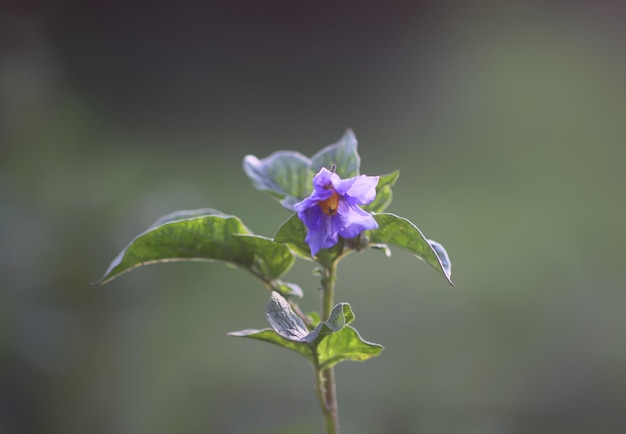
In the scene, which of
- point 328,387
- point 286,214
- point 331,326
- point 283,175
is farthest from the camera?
point 286,214

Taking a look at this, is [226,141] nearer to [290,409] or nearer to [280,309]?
[290,409]

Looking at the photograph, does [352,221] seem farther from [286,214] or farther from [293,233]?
[286,214]

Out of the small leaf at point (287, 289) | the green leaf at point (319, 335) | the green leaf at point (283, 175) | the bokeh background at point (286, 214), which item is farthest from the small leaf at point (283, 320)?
the bokeh background at point (286, 214)

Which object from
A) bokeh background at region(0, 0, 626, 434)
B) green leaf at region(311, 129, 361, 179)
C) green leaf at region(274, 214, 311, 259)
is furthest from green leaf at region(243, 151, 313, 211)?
bokeh background at region(0, 0, 626, 434)

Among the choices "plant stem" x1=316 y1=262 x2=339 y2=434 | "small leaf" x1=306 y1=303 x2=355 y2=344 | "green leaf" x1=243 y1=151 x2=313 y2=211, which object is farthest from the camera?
"green leaf" x1=243 y1=151 x2=313 y2=211

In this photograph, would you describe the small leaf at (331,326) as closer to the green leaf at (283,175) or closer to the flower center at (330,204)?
the flower center at (330,204)

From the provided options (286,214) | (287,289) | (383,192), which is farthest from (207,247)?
(286,214)

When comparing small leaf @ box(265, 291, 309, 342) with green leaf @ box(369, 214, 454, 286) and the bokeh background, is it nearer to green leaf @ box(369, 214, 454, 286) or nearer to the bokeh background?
green leaf @ box(369, 214, 454, 286)
